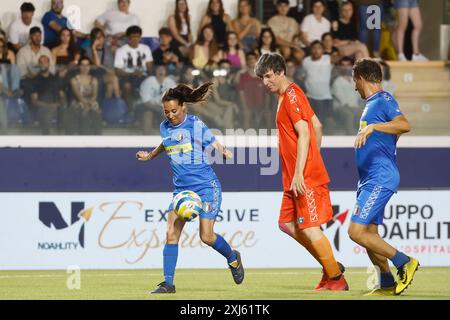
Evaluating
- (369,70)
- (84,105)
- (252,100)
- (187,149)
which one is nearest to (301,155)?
(369,70)

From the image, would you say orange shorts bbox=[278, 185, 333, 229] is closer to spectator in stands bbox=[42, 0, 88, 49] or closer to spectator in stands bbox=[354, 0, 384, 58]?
spectator in stands bbox=[42, 0, 88, 49]

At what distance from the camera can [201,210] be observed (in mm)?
11000

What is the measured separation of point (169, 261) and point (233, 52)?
22.4 feet

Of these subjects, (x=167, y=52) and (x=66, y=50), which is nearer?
(x=66, y=50)

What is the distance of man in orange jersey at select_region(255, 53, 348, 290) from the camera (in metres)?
10.5

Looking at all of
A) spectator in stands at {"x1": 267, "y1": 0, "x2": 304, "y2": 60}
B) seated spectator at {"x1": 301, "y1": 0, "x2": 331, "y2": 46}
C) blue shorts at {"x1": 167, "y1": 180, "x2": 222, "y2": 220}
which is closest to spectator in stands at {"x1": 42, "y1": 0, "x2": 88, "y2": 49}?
spectator in stands at {"x1": 267, "y1": 0, "x2": 304, "y2": 60}

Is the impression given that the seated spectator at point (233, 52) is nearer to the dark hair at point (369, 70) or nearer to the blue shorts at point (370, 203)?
the dark hair at point (369, 70)

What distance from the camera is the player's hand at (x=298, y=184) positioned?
10328 mm

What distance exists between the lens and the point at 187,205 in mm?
10789

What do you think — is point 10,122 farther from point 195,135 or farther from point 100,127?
point 195,135

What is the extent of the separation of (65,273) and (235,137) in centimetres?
320

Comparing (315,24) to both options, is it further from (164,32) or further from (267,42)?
(164,32)

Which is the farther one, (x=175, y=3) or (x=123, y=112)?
(x=175, y=3)

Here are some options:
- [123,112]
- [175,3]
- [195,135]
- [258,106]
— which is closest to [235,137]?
[258,106]
